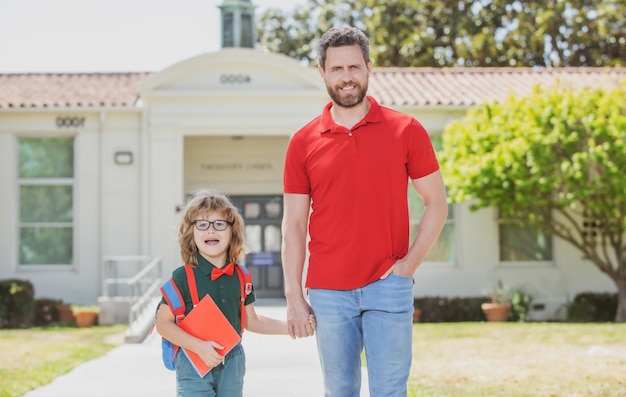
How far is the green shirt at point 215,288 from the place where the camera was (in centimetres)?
443

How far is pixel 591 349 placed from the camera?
36.1ft

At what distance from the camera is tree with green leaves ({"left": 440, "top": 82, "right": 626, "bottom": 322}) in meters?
15.5

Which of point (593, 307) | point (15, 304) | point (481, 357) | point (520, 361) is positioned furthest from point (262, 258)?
point (520, 361)

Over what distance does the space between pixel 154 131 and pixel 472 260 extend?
6.68 m

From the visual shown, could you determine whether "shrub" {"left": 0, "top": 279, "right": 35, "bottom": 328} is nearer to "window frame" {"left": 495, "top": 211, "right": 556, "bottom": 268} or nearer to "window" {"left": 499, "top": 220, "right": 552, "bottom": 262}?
"window frame" {"left": 495, "top": 211, "right": 556, "bottom": 268}

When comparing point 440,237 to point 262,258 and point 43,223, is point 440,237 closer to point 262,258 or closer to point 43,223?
point 262,258

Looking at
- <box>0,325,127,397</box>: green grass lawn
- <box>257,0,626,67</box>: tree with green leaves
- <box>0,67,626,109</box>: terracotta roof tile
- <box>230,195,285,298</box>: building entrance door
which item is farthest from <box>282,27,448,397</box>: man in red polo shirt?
<box>257,0,626,67</box>: tree with green leaves

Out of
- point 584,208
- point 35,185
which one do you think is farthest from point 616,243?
point 35,185

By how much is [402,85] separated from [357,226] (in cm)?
1581

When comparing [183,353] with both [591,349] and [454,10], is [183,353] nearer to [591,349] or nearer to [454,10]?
[591,349]

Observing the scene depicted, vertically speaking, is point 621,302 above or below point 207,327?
below

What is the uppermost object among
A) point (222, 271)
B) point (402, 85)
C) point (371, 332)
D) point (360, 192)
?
point (402, 85)

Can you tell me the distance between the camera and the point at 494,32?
30453mm

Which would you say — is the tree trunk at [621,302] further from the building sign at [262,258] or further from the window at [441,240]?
the building sign at [262,258]
